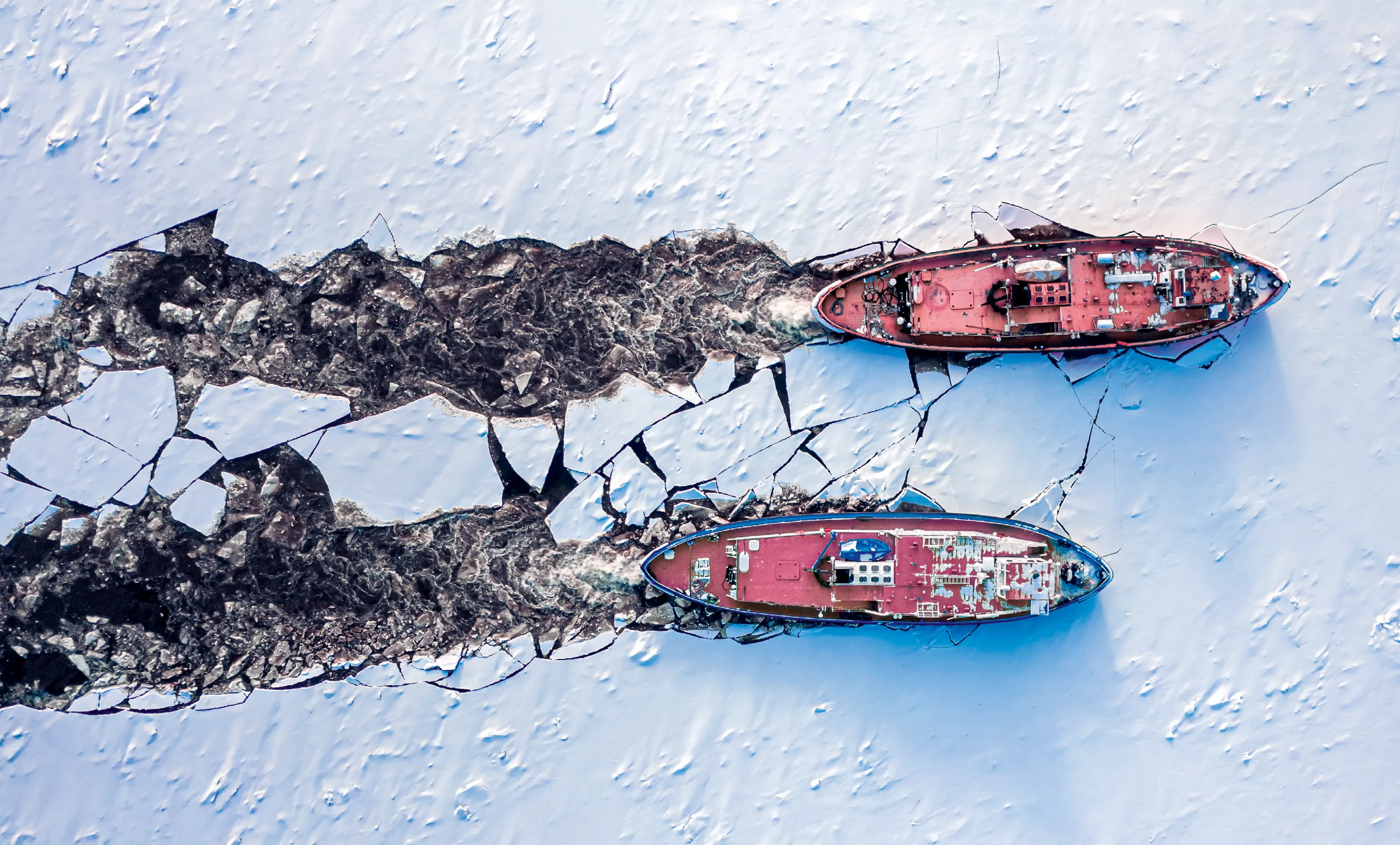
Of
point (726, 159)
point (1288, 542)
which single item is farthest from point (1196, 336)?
point (726, 159)

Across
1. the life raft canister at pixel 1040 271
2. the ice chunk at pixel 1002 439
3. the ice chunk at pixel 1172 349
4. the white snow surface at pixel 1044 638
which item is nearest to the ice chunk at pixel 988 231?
the white snow surface at pixel 1044 638

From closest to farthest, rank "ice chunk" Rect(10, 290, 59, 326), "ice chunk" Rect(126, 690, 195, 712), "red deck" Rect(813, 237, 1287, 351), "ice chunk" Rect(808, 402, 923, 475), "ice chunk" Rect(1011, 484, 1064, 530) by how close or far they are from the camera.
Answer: "red deck" Rect(813, 237, 1287, 351) < "ice chunk" Rect(1011, 484, 1064, 530) < "ice chunk" Rect(808, 402, 923, 475) < "ice chunk" Rect(126, 690, 195, 712) < "ice chunk" Rect(10, 290, 59, 326)

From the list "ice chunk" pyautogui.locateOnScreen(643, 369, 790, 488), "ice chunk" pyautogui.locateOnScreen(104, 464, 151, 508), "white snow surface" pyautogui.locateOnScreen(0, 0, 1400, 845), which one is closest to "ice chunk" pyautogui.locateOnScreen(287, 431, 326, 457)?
"ice chunk" pyautogui.locateOnScreen(104, 464, 151, 508)

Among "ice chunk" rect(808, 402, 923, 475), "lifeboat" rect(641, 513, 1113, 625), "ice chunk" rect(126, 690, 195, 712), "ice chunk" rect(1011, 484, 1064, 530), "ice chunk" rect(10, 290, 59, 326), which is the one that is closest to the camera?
"lifeboat" rect(641, 513, 1113, 625)

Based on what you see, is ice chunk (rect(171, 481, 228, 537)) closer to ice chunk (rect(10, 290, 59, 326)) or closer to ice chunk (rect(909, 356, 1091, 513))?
ice chunk (rect(10, 290, 59, 326))

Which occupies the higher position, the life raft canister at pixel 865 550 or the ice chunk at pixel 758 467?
the ice chunk at pixel 758 467

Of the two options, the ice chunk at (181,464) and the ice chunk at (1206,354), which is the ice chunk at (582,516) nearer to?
the ice chunk at (181,464)

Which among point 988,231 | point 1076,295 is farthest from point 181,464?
point 1076,295
